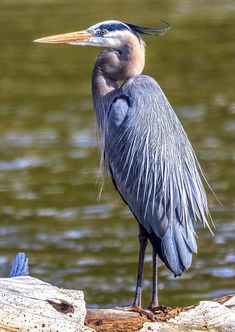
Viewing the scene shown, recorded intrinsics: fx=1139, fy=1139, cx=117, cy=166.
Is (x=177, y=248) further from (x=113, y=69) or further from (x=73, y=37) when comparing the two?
(x=73, y=37)

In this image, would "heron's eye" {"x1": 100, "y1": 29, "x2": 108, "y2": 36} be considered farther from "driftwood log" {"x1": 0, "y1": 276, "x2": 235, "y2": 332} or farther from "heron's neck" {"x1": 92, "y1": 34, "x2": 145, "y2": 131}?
"driftwood log" {"x1": 0, "y1": 276, "x2": 235, "y2": 332}

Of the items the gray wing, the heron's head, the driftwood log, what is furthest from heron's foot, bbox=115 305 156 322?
the heron's head

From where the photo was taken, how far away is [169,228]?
545 cm

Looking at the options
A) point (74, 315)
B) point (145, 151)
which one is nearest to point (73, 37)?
point (145, 151)

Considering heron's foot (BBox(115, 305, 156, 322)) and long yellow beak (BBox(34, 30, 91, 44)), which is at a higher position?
long yellow beak (BBox(34, 30, 91, 44))

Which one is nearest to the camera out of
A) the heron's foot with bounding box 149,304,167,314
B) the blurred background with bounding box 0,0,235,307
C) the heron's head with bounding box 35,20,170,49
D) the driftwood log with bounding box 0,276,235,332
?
the driftwood log with bounding box 0,276,235,332

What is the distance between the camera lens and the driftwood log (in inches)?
182

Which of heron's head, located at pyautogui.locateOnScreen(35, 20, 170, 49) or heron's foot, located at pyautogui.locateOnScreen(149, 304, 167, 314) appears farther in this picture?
heron's head, located at pyautogui.locateOnScreen(35, 20, 170, 49)

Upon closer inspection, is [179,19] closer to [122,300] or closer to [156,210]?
[122,300]

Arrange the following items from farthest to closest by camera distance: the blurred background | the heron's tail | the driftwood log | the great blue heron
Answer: the blurred background, the great blue heron, the heron's tail, the driftwood log

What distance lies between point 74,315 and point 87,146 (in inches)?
267

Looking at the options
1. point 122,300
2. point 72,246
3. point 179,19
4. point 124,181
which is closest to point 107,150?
point 124,181

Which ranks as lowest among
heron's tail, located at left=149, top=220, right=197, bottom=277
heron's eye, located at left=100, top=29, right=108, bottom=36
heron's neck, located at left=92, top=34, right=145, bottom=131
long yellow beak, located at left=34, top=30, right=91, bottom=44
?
heron's tail, located at left=149, top=220, right=197, bottom=277

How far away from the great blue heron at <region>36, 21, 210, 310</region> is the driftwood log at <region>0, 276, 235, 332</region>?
419 millimetres
